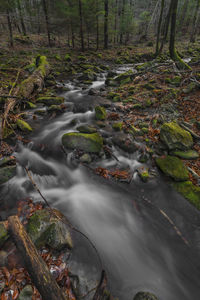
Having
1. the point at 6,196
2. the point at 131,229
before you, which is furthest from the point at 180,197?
the point at 6,196

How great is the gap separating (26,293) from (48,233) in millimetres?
856

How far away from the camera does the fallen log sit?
1973mm

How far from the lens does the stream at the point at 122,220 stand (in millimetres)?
3000

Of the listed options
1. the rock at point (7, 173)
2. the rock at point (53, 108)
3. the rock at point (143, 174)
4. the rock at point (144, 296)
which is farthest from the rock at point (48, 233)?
the rock at point (53, 108)

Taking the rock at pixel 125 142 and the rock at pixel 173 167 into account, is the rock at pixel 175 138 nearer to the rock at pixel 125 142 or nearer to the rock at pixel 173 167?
the rock at pixel 173 167

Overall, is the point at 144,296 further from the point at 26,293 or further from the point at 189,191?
the point at 189,191

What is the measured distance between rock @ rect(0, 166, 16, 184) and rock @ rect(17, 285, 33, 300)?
2.79 m

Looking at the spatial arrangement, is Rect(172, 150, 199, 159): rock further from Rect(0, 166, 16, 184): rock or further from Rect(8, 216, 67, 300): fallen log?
Rect(0, 166, 16, 184): rock

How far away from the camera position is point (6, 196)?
4.09m

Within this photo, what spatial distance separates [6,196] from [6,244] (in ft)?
4.74

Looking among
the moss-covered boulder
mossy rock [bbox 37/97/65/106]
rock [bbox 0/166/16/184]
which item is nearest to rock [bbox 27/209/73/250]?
rock [bbox 0/166/16/184]

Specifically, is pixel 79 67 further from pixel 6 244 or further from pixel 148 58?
pixel 6 244

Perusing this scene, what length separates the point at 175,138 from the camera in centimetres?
525

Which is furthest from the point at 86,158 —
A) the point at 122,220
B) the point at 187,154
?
the point at 187,154
